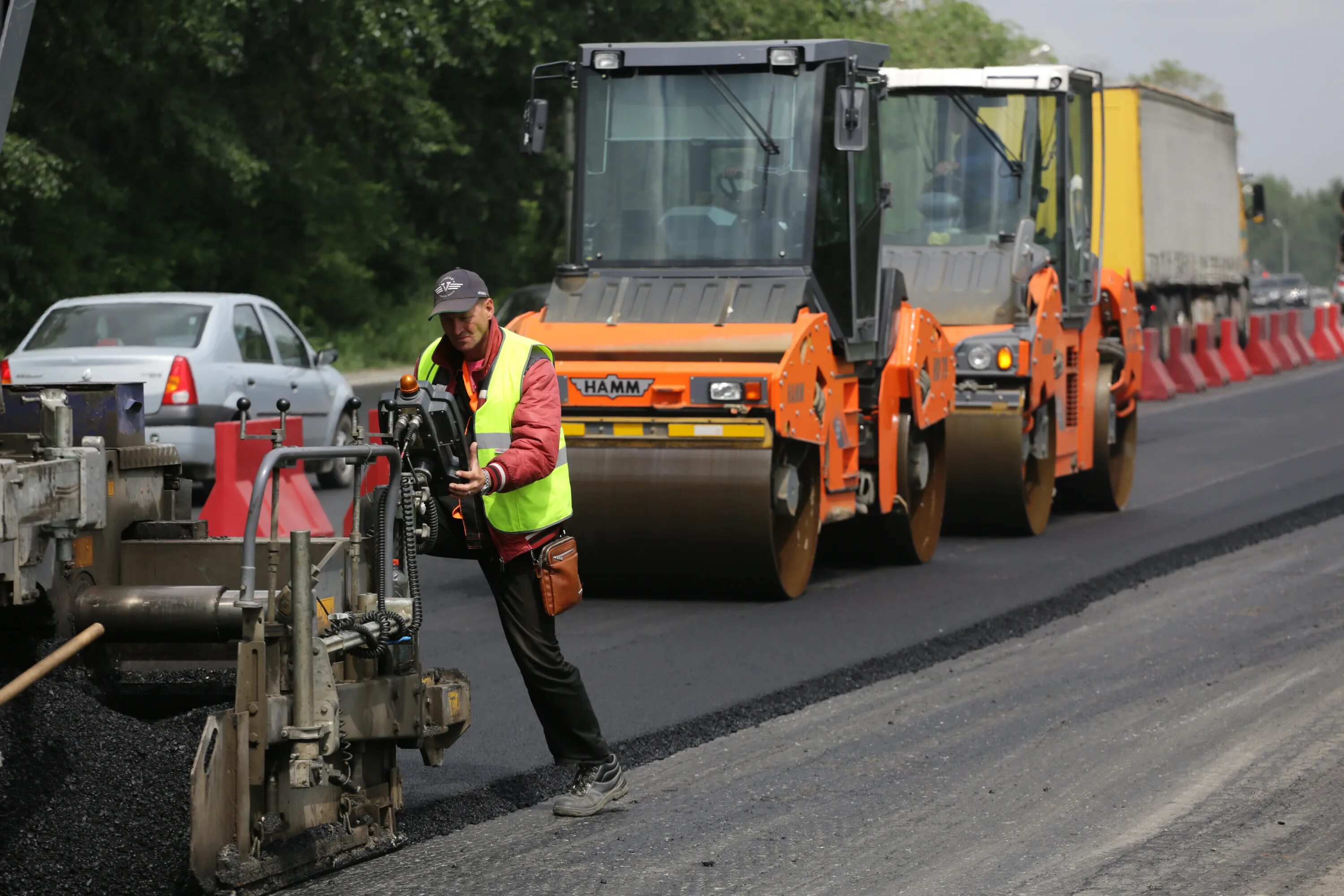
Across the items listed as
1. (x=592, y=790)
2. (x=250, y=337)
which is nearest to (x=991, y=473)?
(x=250, y=337)

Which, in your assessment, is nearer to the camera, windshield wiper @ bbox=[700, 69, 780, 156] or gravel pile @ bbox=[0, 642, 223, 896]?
gravel pile @ bbox=[0, 642, 223, 896]

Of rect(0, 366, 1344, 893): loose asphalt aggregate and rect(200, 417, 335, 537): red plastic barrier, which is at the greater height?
rect(200, 417, 335, 537): red plastic barrier

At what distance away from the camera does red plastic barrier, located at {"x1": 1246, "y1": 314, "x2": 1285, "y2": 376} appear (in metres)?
31.6

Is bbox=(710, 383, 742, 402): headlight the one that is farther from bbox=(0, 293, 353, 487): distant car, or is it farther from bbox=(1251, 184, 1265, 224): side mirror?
bbox=(1251, 184, 1265, 224): side mirror

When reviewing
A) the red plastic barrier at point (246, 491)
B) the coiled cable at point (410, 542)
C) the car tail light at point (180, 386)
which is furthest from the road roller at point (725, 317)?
the coiled cable at point (410, 542)

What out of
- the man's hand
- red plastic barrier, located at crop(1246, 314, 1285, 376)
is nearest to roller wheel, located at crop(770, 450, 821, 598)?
the man's hand

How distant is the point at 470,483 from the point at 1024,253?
8.49 meters

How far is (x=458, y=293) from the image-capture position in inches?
247

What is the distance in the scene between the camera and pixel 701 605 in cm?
1091

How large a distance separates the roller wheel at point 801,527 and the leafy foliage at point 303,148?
14.8 metres

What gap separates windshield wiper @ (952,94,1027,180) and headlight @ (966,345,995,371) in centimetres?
192

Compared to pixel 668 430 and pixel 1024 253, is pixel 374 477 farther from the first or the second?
pixel 1024 253

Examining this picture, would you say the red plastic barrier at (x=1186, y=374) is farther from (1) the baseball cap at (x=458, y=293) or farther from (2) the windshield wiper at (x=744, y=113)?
(1) the baseball cap at (x=458, y=293)

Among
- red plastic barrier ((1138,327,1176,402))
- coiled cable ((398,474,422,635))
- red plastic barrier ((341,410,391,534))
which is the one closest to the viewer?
coiled cable ((398,474,422,635))
